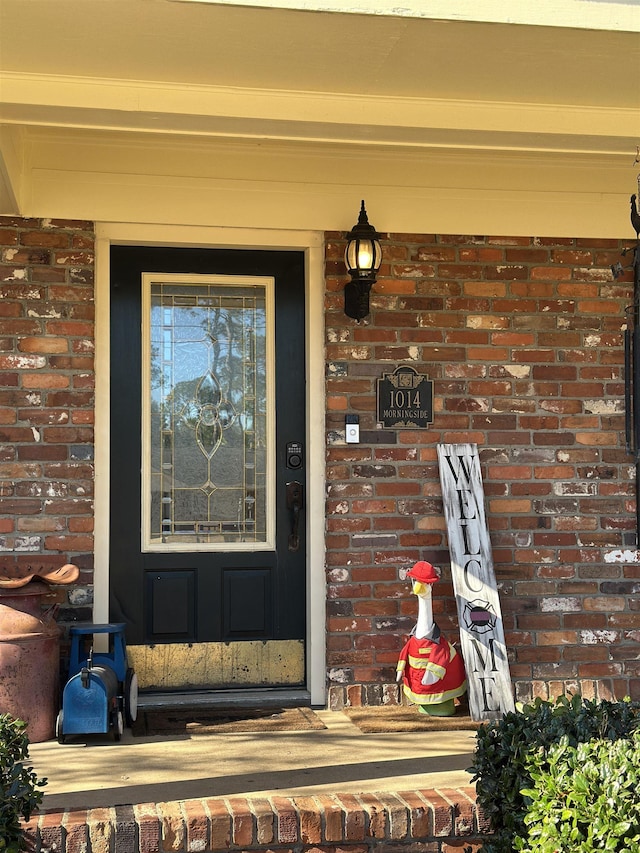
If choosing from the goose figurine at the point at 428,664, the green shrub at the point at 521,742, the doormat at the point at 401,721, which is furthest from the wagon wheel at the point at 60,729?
the green shrub at the point at 521,742

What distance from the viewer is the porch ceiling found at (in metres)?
3.38

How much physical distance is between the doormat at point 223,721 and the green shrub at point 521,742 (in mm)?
1624

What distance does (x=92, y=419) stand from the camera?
16.2 ft

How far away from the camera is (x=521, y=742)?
9.56ft

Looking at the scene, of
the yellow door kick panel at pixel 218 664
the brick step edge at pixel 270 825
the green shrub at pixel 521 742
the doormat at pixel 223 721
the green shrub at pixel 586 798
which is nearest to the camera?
the green shrub at pixel 586 798

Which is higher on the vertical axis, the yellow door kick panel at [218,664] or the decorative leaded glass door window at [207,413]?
the decorative leaded glass door window at [207,413]

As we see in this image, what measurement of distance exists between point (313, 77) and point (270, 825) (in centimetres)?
270

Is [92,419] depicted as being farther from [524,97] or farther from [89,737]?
[524,97]

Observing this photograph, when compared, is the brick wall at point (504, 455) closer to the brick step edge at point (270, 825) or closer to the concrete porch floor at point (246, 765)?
the concrete porch floor at point (246, 765)

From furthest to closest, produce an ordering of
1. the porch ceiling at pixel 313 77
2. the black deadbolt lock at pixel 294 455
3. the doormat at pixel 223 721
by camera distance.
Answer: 1. the black deadbolt lock at pixel 294 455
2. the doormat at pixel 223 721
3. the porch ceiling at pixel 313 77

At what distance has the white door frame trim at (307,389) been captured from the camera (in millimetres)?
4957

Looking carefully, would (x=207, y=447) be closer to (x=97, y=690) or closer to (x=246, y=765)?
(x=97, y=690)

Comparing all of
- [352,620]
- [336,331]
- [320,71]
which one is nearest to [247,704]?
[352,620]

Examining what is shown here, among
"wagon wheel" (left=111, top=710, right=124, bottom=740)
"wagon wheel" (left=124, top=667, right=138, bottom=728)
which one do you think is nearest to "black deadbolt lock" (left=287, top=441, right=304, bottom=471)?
"wagon wheel" (left=124, top=667, right=138, bottom=728)
